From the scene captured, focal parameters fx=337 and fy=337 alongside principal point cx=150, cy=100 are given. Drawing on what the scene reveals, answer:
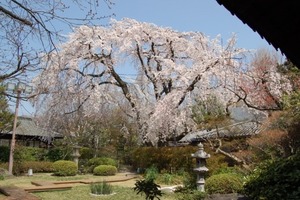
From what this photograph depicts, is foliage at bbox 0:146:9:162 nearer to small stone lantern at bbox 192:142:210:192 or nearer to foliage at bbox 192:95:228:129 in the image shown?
foliage at bbox 192:95:228:129

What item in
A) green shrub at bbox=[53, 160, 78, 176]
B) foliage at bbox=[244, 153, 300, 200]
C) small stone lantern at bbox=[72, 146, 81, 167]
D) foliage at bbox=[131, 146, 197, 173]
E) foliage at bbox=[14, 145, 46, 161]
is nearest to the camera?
foliage at bbox=[244, 153, 300, 200]

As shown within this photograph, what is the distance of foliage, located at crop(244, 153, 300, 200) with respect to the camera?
6068 mm

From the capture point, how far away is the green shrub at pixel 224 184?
9531 mm

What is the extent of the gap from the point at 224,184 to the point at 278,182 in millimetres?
3401

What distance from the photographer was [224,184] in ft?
31.7

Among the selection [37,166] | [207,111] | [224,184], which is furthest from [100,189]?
[37,166]

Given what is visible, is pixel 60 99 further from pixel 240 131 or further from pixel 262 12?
pixel 262 12

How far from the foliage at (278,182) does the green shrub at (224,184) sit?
2.00 m

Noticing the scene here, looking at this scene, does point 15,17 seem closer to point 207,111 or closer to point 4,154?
point 207,111

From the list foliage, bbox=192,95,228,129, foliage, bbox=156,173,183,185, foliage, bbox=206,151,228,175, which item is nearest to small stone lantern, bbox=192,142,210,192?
foliage, bbox=206,151,228,175

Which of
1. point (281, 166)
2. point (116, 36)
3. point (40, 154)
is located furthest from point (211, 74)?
point (40, 154)

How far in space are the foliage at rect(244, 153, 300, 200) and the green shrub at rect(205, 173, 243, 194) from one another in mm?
2002

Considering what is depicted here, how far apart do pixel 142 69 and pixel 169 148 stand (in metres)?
4.64

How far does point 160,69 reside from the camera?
18578 mm
